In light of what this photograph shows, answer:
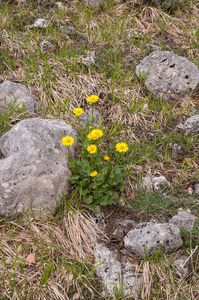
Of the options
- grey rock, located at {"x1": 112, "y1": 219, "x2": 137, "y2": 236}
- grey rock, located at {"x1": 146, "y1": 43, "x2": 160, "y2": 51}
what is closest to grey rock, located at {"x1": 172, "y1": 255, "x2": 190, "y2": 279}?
grey rock, located at {"x1": 112, "y1": 219, "x2": 137, "y2": 236}

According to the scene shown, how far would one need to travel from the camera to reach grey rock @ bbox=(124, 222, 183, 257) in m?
2.18

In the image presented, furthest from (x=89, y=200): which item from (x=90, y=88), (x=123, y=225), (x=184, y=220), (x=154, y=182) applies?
(x=90, y=88)

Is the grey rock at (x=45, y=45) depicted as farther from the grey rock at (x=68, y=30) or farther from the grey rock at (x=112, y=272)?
the grey rock at (x=112, y=272)

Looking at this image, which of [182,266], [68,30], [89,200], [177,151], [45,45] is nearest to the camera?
[182,266]

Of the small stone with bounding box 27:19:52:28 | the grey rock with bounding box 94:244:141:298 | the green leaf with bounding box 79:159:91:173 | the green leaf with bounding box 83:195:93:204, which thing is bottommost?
the grey rock with bounding box 94:244:141:298

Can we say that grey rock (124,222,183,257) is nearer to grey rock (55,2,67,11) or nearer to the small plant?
the small plant

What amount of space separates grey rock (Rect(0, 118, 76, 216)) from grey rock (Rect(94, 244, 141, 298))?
24.3 inches

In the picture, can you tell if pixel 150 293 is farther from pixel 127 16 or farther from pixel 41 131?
pixel 127 16

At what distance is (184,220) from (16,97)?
2.39 meters

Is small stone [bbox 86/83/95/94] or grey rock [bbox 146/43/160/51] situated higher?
grey rock [bbox 146/43/160/51]

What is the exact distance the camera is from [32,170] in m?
2.37

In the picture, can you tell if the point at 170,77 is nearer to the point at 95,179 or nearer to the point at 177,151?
the point at 177,151

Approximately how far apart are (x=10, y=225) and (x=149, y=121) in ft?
6.92

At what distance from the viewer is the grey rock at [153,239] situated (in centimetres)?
218
